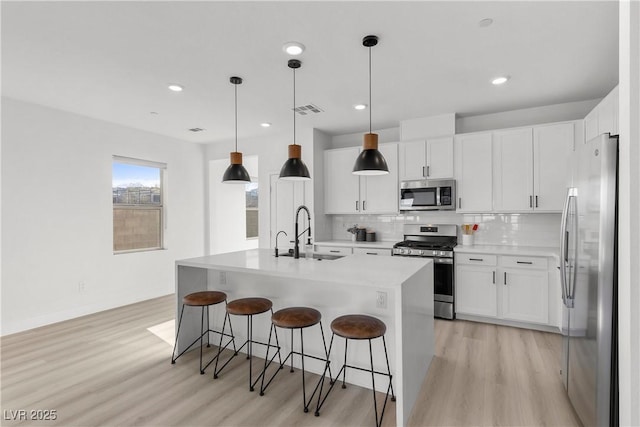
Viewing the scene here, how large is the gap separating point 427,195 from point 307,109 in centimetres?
197

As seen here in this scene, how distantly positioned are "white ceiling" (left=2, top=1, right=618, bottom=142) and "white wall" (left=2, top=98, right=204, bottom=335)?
407mm

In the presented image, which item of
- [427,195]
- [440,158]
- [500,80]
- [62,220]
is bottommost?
[62,220]

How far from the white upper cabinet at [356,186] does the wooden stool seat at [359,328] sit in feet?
9.15

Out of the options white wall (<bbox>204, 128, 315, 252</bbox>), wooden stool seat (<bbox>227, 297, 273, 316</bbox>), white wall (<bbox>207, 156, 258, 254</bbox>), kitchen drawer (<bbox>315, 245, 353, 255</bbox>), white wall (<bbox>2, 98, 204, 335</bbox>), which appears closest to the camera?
wooden stool seat (<bbox>227, 297, 273, 316</bbox>)

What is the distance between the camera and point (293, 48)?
103 inches

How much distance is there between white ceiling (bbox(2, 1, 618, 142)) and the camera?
218cm

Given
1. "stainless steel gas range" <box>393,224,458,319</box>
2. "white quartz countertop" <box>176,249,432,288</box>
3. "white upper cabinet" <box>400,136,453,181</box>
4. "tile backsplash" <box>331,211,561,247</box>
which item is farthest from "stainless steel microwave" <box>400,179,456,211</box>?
"white quartz countertop" <box>176,249,432,288</box>

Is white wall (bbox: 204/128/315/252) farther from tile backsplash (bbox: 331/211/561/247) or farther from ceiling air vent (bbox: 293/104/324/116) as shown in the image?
tile backsplash (bbox: 331/211/561/247)

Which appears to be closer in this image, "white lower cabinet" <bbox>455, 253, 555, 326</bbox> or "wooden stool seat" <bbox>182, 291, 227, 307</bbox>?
"wooden stool seat" <bbox>182, 291, 227, 307</bbox>

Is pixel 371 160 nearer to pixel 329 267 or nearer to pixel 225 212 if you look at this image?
pixel 329 267

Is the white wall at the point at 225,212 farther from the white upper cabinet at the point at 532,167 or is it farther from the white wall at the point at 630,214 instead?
the white wall at the point at 630,214

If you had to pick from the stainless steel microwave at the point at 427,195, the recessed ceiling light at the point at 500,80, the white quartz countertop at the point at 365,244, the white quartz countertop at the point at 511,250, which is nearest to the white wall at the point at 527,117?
the stainless steel microwave at the point at 427,195

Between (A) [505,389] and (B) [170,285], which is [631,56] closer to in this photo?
(A) [505,389]

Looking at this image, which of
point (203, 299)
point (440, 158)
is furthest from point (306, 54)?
point (440, 158)
